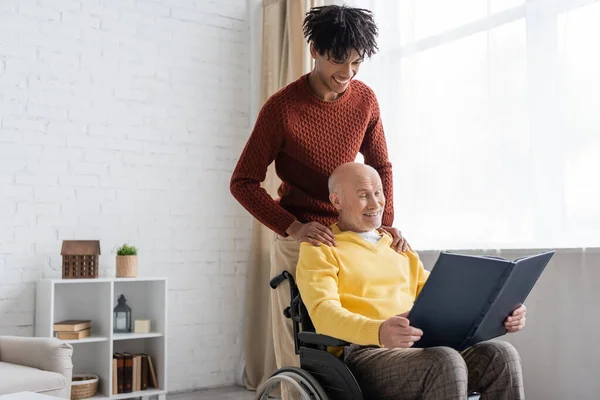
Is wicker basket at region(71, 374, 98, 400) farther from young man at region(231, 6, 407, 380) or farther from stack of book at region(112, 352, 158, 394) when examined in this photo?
young man at region(231, 6, 407, 380)

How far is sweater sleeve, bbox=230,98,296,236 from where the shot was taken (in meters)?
2.19

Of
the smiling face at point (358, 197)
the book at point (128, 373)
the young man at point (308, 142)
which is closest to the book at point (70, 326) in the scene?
the book at point (128, 373)

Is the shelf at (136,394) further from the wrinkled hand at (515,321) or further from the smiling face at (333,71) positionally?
the wrinkled hand at (515,321)

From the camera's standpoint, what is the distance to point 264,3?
14.9 feet

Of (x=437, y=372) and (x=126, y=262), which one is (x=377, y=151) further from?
(x=126, y=262)

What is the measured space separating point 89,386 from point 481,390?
2498 mm

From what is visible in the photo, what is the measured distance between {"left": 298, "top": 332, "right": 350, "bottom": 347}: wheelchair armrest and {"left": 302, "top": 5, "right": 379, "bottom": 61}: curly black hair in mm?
829

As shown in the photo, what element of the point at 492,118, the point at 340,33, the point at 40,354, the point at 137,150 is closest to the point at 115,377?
the point at 40,354

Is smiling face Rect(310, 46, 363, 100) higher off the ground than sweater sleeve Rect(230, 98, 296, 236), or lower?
higher

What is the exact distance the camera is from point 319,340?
188 cm

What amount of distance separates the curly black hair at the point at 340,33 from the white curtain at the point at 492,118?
99cm

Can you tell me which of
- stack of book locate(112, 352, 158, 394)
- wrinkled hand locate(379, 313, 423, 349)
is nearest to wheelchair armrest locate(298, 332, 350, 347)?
wrinkled hand locate(379, 313, 423, 349)

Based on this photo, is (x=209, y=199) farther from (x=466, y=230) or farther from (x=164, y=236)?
(x=466, y=230)

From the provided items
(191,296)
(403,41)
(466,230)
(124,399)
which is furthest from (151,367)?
(403,41)
